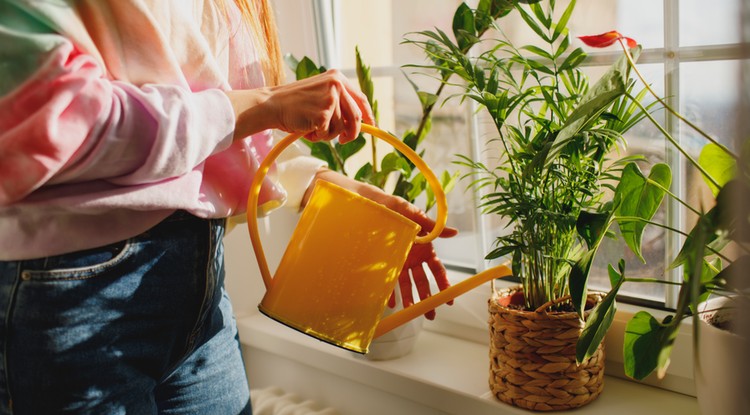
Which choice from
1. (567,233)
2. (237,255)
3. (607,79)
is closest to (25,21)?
(607,79)

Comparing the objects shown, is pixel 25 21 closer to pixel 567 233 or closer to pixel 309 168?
pixel 309 168

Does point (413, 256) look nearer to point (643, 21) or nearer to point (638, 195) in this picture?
point (638, 195)

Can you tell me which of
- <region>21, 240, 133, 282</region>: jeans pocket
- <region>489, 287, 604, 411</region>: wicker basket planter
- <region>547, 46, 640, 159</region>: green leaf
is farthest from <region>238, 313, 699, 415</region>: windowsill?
<region>21, 240, 133, 282</region>: jeans pocket

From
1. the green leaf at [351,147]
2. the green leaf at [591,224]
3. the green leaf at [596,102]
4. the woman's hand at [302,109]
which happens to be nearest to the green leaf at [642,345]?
the green leaf at [591,224]

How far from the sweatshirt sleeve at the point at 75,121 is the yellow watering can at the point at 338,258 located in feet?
0.41

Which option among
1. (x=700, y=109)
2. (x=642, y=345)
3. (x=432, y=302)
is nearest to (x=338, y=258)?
(x=432, y=302)

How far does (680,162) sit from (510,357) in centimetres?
38

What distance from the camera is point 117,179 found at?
0.75 metres

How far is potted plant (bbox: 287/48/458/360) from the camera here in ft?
4.04

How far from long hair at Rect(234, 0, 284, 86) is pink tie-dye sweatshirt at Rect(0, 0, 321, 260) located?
0.31ft

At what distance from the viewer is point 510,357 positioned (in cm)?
106

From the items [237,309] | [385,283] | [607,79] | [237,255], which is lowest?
[237,309]

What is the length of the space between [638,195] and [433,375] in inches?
20.4

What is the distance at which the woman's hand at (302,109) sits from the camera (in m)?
0.79
